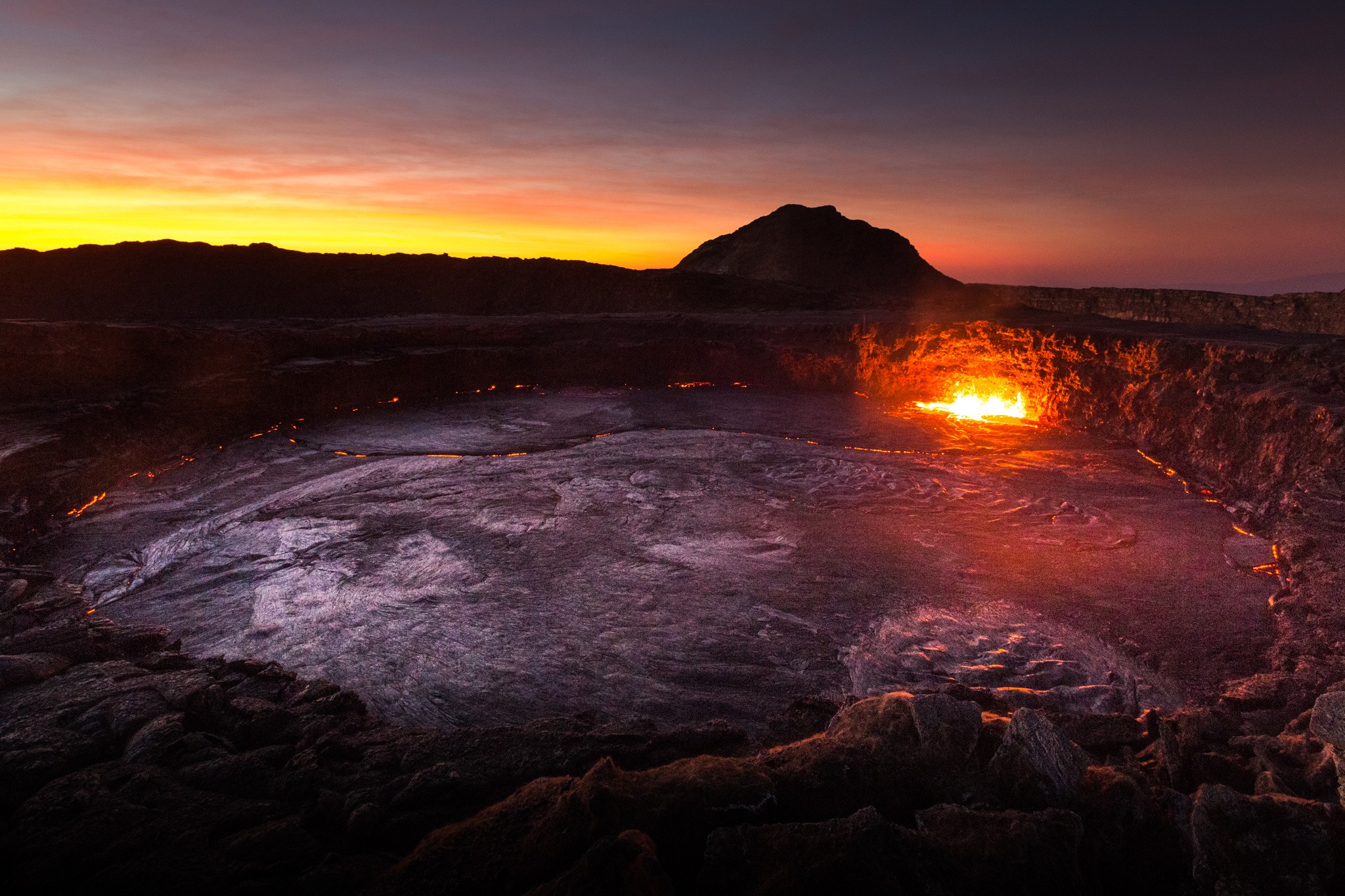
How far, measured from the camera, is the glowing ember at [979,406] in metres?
13.5

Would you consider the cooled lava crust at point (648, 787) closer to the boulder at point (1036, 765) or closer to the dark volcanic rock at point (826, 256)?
the boulder at point (1036, 765)

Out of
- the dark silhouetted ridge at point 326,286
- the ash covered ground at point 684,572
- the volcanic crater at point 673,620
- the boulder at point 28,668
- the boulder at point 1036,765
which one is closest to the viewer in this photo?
the volcanic crater at point 673,620

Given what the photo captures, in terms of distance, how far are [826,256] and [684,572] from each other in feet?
105

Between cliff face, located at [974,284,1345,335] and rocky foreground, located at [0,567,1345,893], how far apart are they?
50.1 feet

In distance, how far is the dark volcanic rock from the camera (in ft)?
113

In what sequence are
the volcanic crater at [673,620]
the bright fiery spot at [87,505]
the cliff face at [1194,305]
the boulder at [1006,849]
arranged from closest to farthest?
the boulder at [1006,849], the volcanic crater at [673,620], the bright fiery spot at [87,505], the cliff face at [1194,305]

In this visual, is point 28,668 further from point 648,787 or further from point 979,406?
point 979,406

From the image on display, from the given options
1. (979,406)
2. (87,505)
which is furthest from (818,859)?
(979,406)

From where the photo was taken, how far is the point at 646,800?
3.06 metres

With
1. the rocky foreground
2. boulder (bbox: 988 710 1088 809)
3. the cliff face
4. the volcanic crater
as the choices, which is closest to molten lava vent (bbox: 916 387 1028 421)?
the volcanic crater

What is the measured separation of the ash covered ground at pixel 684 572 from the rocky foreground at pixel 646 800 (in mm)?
1042

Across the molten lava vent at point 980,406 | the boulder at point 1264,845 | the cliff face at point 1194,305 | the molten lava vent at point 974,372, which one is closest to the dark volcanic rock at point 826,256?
the cliff face at point 1194,305

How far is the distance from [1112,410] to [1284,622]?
7.17 m

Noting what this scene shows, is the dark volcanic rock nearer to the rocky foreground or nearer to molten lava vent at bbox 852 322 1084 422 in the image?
molten lava vent at bbox 852 322 1084 422
